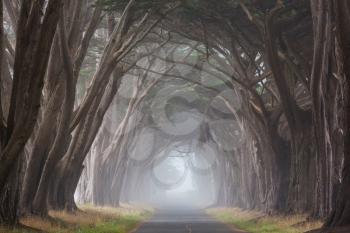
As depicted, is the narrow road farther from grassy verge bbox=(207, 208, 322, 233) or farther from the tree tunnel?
the tree tunnel

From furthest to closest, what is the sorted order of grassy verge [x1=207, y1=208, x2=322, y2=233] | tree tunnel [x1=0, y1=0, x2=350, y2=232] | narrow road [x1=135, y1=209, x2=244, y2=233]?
→ narrow road [x1=135, y1=209, x2=244, y2=233]
grassy verge [x1=207, y1=208, x2=322, y2=233]
tree tunnel [x1=0, y1=0, x2=350, y2=232]

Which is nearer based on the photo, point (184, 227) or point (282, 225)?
point (282, 225)

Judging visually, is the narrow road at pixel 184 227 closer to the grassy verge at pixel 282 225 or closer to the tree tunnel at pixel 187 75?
the grassy verge at pixel 282 225

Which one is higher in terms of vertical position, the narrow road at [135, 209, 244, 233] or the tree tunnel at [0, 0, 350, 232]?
the tree tunnel at [0, 0, 350, 232]

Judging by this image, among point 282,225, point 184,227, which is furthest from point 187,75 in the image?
point 282,225

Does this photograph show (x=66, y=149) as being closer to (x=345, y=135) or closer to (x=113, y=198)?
(x=345, y=135)

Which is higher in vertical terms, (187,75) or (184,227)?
(187,75)

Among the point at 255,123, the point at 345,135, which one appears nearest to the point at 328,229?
the point at 345,135

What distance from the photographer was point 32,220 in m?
17.0

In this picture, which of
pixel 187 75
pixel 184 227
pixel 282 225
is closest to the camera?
pixel 282 225

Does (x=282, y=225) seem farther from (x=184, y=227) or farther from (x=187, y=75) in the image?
(x=187, y=75)

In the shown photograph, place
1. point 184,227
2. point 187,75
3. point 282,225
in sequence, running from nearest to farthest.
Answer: point 282,225, point 184,227, point 187,75

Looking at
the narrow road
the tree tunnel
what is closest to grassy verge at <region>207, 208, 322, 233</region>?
the tree tunnel

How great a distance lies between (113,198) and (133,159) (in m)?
10.1
